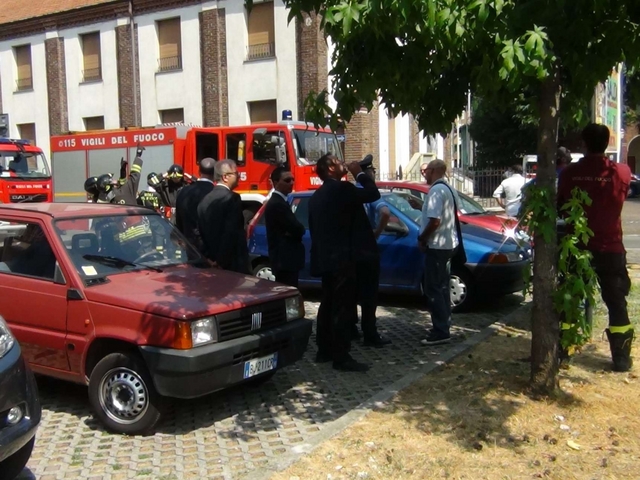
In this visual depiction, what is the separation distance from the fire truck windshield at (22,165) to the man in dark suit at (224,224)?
45.9 ft

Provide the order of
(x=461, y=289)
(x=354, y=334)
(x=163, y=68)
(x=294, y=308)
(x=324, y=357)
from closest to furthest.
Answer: (x=294, y=308), (x=324, y=357), (x=354, y=334), (x=461, y=289), (x=163, y=68)

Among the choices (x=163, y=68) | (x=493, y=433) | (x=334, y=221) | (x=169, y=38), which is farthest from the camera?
(x=163, y=68)

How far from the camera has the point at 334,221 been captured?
6.11 m

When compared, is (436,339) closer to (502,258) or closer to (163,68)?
(502,258)

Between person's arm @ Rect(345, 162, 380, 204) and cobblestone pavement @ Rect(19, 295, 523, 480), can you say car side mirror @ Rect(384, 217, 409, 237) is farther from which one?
person's arm @ Rect(345, 162, 380, 204)

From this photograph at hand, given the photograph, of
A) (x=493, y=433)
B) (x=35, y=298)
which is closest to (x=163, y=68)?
(x=35, y=298)

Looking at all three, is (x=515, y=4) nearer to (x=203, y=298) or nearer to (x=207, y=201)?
(x=203, y=298)

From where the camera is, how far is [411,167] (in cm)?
2528

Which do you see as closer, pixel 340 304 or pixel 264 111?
pixel 340 304

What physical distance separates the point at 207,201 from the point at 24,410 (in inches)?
118

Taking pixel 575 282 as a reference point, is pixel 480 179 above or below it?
above

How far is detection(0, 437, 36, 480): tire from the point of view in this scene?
402cm

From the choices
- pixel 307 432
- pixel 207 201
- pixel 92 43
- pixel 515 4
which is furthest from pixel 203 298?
pixel 92 43

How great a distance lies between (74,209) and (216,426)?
2.18 metres
